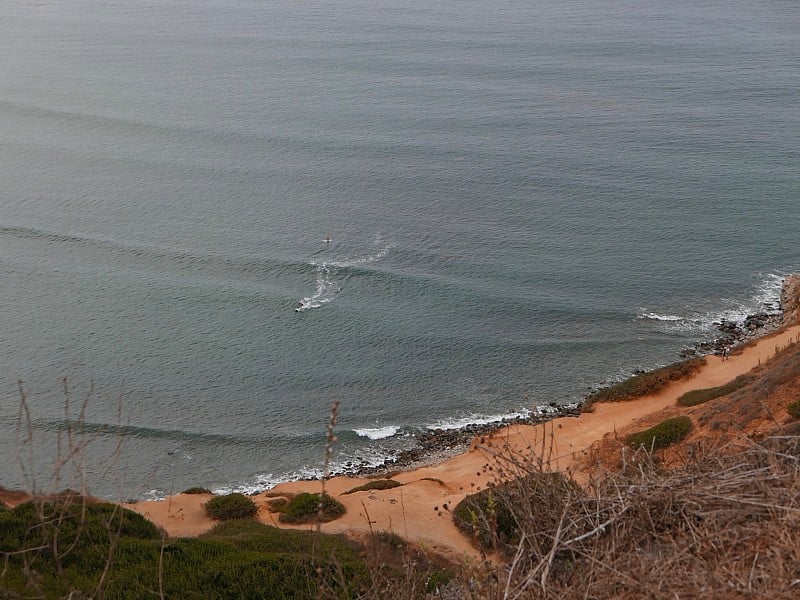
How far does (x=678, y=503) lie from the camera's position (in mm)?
10641

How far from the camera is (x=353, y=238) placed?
68125 mm

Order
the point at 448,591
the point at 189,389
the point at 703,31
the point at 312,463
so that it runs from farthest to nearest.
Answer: the point at 703,31 < the point at 189,389 < the point at 312,463 < the point at 448,591

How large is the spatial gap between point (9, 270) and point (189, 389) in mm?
23739

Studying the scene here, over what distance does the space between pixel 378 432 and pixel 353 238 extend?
24.3 m

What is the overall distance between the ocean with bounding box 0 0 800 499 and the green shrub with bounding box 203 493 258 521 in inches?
193

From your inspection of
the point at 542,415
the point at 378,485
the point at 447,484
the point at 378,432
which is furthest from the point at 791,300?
the point at 378,485

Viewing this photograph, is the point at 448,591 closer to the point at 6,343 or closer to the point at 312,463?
the point at 312,463

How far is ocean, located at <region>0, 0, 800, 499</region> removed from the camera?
50.1m

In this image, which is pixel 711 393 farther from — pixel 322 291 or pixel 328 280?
pixel 328 280

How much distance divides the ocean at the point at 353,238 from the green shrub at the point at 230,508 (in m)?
4.89

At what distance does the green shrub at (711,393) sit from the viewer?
40281 millimetres

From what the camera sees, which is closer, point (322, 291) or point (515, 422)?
point (515, 422)

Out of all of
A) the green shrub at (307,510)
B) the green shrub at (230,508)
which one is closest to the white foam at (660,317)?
the green shrub at (307,510)

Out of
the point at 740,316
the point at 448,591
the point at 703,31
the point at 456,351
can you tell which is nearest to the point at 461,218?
the point at 456,351
